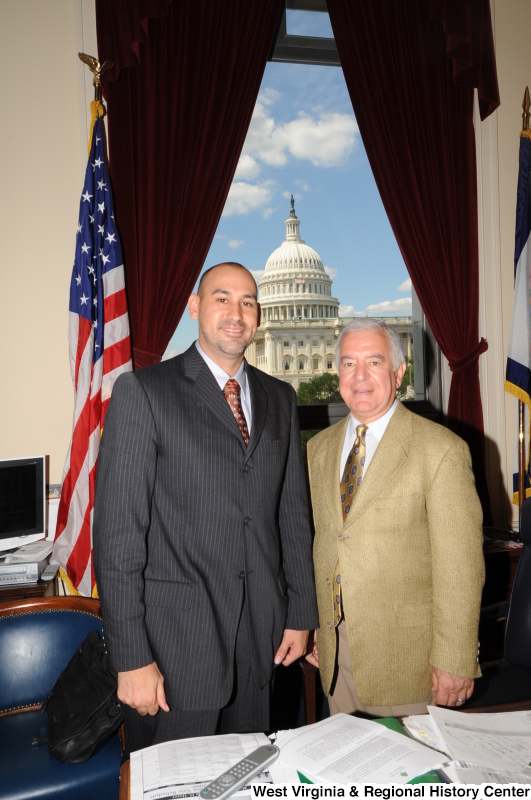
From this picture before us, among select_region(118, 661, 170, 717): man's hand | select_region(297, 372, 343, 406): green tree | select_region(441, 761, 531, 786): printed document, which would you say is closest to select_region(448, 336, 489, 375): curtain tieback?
select_region(297, 372, 343, 406): green tree

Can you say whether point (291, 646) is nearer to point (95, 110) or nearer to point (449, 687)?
point (449, 687)

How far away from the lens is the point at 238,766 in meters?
1.12

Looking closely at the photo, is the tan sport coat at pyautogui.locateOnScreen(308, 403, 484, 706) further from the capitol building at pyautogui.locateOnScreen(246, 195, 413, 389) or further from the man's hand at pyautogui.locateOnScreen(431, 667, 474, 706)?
the capitol building at pyautogui.locateOnScreen(246, 195, 413, 389)

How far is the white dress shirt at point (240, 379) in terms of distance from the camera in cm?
189

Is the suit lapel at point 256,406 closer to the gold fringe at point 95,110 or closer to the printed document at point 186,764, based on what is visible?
the printed document at point 186,764

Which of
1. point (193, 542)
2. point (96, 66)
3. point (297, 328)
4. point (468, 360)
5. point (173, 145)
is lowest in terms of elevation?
point (193, 542)

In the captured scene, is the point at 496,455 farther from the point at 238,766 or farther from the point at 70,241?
the point at 238,766

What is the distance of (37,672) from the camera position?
2.20 metres

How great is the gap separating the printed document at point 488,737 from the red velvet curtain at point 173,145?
2363 mm

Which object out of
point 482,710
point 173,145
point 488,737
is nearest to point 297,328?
point 173,145

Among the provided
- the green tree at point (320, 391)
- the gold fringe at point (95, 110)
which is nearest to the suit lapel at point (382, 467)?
the green tree at point (320, 391)

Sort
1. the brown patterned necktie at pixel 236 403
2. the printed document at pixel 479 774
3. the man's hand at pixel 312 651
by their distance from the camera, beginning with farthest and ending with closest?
the man's hand at pixel 312 651, the brown patterned necktie at pixel 236 403, the printed document at pixel 479 774

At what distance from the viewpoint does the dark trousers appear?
1685 mm

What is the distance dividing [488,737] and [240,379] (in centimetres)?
118
